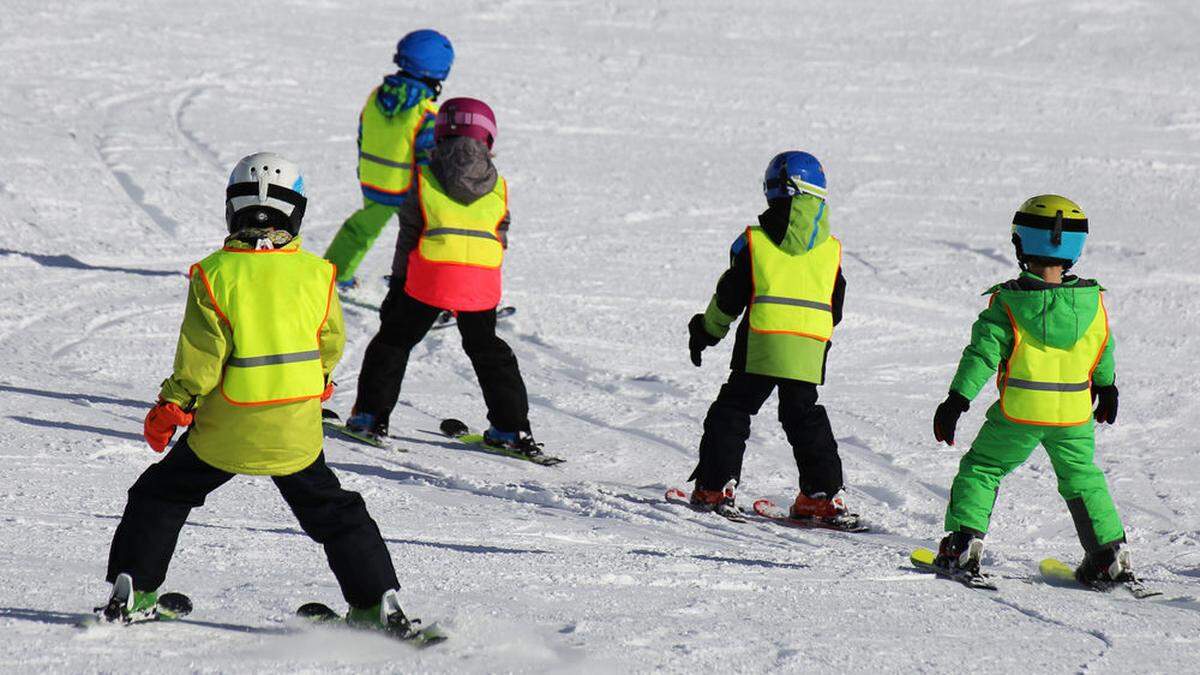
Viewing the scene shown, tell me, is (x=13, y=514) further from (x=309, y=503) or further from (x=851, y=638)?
(x=851, y=638)

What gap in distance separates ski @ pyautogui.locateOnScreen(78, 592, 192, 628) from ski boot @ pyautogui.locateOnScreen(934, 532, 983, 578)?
8.83 feet

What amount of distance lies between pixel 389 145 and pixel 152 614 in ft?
17.8

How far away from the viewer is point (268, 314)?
13.2ft

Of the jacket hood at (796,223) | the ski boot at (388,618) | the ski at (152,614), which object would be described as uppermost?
the jacket hood at (796,223)

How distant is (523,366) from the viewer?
9062mm

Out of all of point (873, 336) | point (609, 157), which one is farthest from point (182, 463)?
point (609, 157)

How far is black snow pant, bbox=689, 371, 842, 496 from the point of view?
6.42 meters

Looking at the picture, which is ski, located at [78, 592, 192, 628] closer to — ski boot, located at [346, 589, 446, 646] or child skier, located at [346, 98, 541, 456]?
ski boot, located at [346, 589, 446, 646]

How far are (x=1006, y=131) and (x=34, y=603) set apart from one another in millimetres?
13573

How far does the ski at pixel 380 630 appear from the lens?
4133mm

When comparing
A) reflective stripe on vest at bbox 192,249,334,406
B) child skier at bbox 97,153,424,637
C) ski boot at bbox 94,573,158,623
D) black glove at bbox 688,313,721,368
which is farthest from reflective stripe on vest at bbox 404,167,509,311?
ski boot at bbox 94,573,158,623

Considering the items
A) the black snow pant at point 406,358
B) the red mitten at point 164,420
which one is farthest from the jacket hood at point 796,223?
the red mitten at point 164,420

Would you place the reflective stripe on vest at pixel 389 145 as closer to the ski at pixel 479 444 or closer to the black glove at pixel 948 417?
the ski at pixel 479 444

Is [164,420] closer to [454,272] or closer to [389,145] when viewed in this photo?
[454,272]
